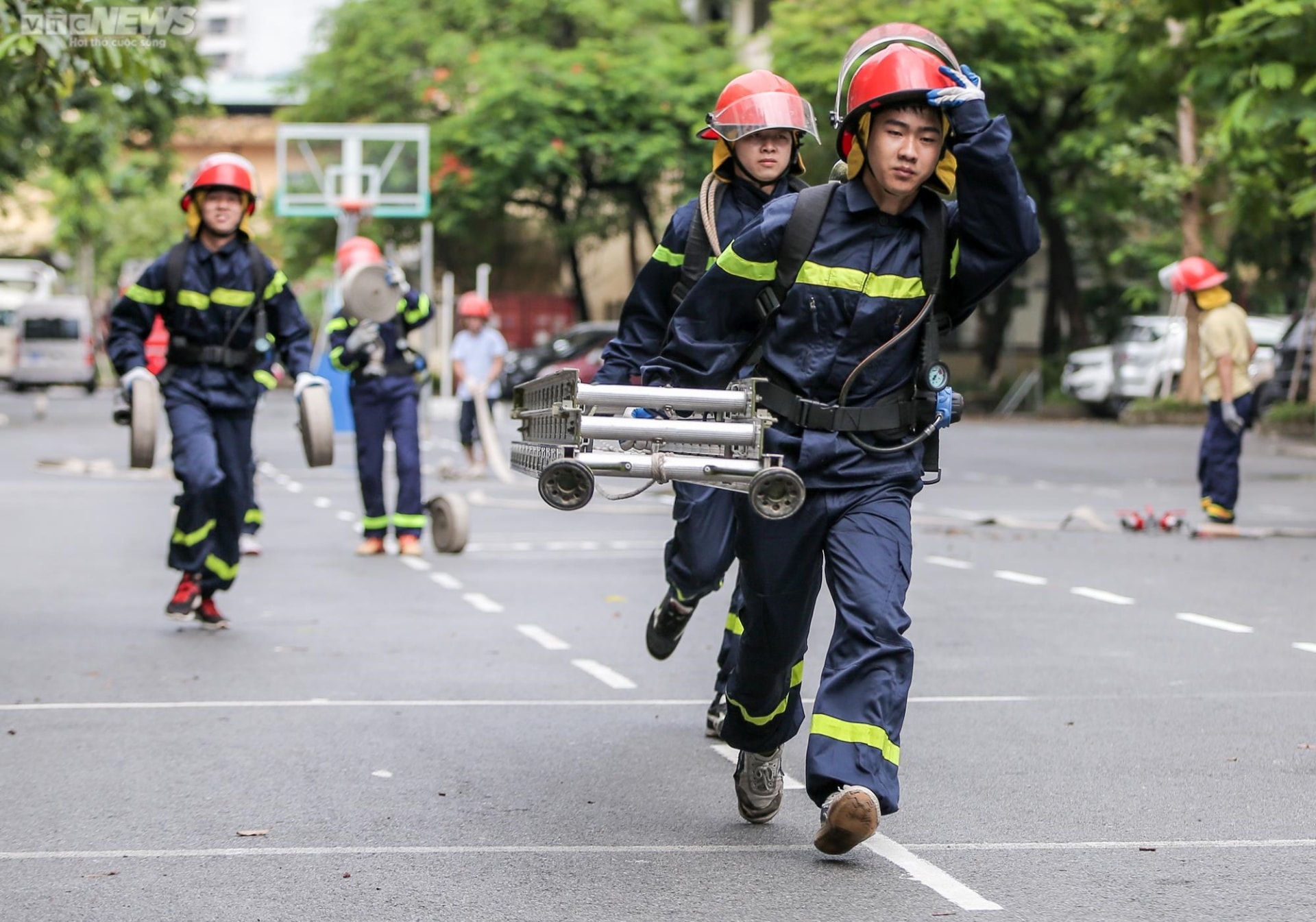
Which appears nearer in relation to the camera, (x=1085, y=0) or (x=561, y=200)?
(x=1085, y=0)

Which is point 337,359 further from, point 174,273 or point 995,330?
point 995,330

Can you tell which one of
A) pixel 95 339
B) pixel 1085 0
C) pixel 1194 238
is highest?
pixel 1085 0

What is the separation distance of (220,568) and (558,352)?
29763 mm

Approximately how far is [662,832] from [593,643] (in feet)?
12.1

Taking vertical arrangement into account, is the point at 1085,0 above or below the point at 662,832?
Answer: above

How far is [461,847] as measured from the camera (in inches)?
199

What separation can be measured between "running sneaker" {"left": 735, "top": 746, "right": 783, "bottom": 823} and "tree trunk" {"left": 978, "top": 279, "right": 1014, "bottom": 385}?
35614 mm

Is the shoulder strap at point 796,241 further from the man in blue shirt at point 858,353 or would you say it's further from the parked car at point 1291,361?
the parked car at point 1291,361

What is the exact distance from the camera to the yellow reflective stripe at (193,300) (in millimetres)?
8906

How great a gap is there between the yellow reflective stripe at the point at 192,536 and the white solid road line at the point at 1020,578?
4.58 meters

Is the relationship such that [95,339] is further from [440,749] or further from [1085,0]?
[440,749]

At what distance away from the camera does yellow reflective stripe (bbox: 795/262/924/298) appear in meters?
5.00

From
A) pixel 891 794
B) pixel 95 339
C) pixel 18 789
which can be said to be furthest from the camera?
pixel 95 339

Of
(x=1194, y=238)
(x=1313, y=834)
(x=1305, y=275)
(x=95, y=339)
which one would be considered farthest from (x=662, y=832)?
(x=95, y=339)
